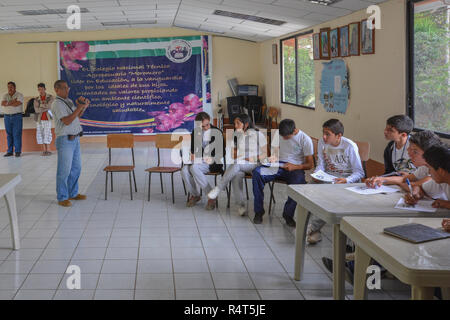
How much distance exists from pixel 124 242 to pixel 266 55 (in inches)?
319

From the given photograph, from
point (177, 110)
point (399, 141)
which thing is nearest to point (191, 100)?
point (177, 110)

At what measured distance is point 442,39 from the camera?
4625 mm

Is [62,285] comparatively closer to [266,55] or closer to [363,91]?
[363,91]

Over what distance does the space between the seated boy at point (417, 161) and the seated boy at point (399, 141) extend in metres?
0.31

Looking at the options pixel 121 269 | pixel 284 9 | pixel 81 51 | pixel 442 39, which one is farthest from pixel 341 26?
pixel 81 51

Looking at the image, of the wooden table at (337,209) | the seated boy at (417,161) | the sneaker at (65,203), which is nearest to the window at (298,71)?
the sneaker at (65,203)

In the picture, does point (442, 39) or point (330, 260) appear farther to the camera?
point (442, 39)

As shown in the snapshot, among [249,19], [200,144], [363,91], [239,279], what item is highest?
[249,19]

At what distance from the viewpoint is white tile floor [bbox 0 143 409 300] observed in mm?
3725

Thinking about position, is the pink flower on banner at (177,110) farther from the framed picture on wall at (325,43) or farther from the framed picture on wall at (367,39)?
the framed picture on wall at (367,39)

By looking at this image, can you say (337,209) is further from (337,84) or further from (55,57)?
(55,57)

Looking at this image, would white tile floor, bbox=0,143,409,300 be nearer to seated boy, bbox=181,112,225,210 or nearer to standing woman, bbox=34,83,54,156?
seated boy, bbox=181,112,225,210
